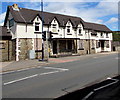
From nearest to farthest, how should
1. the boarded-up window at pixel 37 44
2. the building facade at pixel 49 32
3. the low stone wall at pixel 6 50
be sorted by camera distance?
the low stone wall at pixel 6 50, the building facade at pixel 49 32, the boarded-up window at pixel 37 44

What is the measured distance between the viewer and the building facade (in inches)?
842

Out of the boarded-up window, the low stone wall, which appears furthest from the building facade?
the low stone wall

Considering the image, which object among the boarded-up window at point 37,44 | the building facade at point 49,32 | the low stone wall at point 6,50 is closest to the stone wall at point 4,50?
the low stone wall at point 6,50

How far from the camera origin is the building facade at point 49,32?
2139 centimetres

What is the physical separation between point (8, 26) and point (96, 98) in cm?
2192

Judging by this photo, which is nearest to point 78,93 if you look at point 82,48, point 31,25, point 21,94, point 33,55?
point 21,94

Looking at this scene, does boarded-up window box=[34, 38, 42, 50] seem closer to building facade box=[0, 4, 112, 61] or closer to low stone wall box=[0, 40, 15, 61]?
building facade box=[0, 4, 112, 61]

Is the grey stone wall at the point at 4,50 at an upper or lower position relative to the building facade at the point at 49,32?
lower

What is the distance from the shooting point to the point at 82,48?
29.2 metres

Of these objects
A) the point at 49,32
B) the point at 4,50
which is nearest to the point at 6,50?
the point at 4,50

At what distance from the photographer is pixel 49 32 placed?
1736cm

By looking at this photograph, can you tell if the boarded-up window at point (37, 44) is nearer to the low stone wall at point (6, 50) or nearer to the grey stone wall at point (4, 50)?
the low stone wall at point (6, 50)

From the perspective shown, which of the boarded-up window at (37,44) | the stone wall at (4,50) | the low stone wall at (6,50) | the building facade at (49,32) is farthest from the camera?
the boarded-up window at (37,44)

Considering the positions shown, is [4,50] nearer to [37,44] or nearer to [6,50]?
[6,50]
